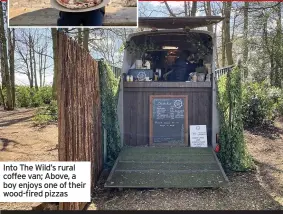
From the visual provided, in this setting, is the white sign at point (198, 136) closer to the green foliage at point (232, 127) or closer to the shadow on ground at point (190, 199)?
the green foliage at point (232, 127)

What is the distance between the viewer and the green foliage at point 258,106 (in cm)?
242

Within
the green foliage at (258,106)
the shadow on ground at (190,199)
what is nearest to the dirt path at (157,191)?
the shadow on ground at (190,199)

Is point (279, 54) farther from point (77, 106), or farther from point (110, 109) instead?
point (110, 109)

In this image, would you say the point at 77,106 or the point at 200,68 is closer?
the point at 77,106

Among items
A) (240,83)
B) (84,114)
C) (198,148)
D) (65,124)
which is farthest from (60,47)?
(198,148)

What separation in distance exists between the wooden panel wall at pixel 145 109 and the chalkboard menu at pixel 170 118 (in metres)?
0.05

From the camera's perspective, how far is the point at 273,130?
267 cm

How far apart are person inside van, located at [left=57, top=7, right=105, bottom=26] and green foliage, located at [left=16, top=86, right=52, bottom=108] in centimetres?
40

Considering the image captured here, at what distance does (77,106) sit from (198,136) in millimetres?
1396

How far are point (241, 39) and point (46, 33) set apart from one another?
3.21 ft

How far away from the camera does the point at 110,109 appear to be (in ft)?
9.46

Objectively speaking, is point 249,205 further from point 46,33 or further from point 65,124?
point 46,33

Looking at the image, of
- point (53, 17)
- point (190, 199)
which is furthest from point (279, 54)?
point (53, 17)

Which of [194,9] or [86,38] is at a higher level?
[194,9]
